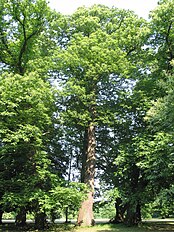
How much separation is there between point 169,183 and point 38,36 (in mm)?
11328

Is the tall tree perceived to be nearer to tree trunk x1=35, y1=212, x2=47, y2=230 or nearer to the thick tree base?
the thick tree base

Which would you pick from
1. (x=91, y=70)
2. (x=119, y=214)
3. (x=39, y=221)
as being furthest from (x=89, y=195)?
(x=119, y=214)

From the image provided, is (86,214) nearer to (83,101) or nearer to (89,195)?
(89,195)

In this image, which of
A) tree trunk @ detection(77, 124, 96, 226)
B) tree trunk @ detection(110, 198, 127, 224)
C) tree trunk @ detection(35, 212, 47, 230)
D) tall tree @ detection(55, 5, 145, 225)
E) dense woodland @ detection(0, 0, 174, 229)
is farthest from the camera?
tree trunk @ detection(110, 198, 127, 224)

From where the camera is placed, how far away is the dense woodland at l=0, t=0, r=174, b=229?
1268 centimetres

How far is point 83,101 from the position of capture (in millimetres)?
15656

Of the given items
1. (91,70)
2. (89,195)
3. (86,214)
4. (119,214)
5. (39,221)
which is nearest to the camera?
(39,221)

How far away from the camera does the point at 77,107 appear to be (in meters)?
16.1

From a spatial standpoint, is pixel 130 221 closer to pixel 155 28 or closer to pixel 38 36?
pixel 155 28

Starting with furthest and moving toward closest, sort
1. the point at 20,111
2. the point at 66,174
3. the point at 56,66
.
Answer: the point at 66,174, the point at 56,66, the point at 20,111

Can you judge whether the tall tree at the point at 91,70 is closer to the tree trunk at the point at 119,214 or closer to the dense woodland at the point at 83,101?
the dense woodland at the point at 83,101

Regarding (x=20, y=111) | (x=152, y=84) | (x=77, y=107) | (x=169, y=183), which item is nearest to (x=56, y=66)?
(x=77, y=107)

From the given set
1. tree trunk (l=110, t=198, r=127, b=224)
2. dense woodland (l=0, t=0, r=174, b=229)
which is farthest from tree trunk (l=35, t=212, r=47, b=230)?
tree trunk (l=110, t=198, r=127, b=224)

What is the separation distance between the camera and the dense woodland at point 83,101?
499 inches
